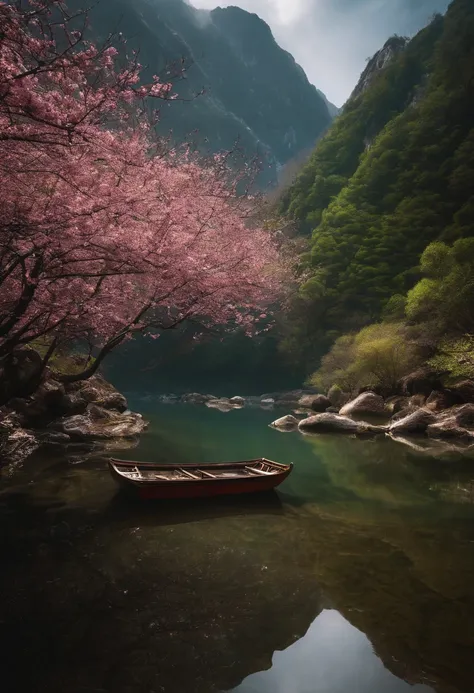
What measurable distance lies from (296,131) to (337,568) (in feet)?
379

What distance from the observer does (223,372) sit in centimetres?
5244

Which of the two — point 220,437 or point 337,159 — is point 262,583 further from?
point 337,159

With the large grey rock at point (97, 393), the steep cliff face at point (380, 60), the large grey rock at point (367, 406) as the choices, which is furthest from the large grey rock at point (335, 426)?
the steep cliff face at point (380, 60)

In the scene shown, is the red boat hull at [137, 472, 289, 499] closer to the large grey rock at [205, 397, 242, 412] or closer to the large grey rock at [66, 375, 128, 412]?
the large grey rock at [66, 375, 128, 412]

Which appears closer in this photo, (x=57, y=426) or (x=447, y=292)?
(x=57, y=426)

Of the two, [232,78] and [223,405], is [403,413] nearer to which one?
[223,405]

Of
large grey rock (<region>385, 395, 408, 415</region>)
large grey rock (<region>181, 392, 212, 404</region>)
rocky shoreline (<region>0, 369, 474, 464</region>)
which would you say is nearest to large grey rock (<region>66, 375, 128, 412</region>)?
rocky shoreline (<region>0, 369, 474, 464</region>)

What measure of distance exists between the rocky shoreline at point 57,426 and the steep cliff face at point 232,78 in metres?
75.4

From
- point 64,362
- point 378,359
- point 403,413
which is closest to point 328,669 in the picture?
point 64,362

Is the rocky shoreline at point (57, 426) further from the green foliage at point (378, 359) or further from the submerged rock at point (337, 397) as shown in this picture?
the submerged rock at point (337, 397)

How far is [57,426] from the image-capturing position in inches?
653

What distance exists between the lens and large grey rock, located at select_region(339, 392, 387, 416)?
80.7ft

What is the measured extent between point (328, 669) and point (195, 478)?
5.00 meters

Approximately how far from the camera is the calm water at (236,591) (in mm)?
3979
